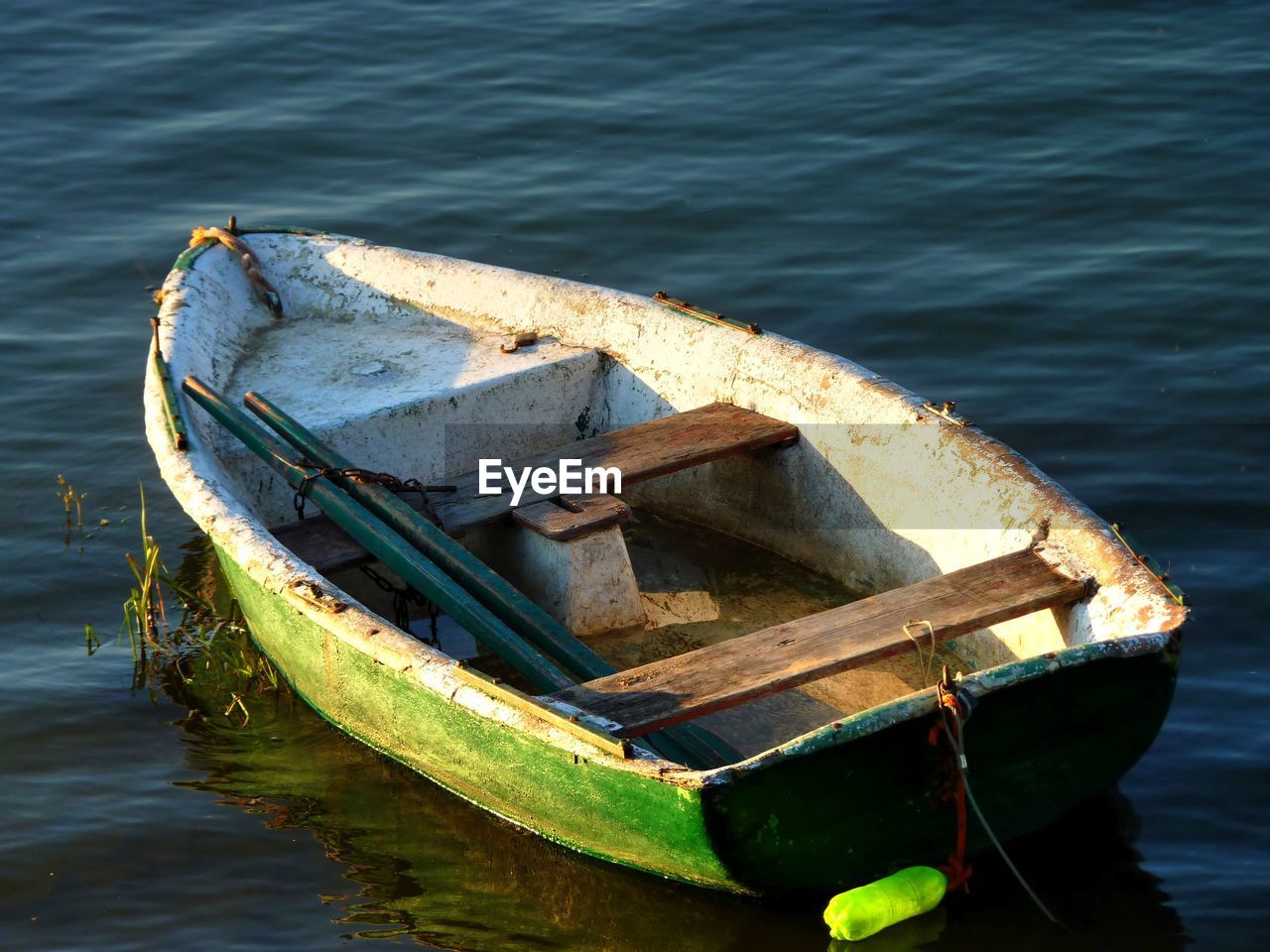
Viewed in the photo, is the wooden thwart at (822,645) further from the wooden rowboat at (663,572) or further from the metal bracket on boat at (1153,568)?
the metal bracket on boat at (1153,568)

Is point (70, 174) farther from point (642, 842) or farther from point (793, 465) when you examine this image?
point (642, 842)

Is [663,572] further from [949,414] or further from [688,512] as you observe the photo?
[949,414]

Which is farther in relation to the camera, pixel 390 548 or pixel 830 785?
pixel 390 548

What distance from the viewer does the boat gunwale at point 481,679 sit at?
406cm

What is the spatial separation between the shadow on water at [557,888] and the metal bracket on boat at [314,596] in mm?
658

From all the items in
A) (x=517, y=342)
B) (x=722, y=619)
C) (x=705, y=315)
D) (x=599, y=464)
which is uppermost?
(x=705, y=315)

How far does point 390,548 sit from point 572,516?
2.06 feet

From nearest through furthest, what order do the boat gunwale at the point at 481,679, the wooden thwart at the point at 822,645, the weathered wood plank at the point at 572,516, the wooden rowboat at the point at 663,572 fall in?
1. the boat gunwale at the point at 481,679
2. the wooden rowboat at the point at 663,572
3. the wooden thwart at the point at 822,645
4. the weathered wood plank at the point at 572,516

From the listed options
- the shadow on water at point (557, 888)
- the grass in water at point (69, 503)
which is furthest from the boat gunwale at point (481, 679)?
the grass in water at point (69, 503)

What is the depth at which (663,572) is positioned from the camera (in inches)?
240

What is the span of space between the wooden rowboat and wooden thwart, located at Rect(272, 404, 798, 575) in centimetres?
1

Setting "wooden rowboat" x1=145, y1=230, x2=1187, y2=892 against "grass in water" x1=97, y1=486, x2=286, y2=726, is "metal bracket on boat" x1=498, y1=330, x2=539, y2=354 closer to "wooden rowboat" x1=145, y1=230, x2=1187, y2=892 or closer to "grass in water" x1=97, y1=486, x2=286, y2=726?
"wooden rowboat" x1=145, y1=230, x2=1187, y2=892

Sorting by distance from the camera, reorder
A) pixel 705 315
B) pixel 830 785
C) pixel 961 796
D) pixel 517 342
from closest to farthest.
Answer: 1. pixel 830 785
2. pixel 961 796
3. pixel 705 315
4. pixel 517 342

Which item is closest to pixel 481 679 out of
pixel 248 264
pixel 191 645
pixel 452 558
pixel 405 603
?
pixel 452 558
